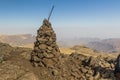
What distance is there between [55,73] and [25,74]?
15.2 ft

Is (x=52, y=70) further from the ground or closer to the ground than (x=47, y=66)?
closer to the ground

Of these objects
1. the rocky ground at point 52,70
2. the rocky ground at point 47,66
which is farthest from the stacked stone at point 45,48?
the rocky ground at point 52,70

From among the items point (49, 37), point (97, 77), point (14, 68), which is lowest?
point (97, 77)

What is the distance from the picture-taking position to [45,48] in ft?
118

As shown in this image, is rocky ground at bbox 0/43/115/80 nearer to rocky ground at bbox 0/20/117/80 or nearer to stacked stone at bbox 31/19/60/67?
rocky ground at bbox 0/20/117/80

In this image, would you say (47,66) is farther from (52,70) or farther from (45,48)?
(45,48)

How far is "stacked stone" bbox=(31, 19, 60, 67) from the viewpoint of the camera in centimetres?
3544

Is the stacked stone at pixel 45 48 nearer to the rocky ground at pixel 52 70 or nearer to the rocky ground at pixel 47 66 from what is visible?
the rocky ground at pixel 47 66

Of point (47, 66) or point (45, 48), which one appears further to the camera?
point (45, 48)

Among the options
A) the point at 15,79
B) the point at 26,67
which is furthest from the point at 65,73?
the point at 15,79

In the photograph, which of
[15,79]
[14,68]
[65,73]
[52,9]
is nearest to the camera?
[15,79]

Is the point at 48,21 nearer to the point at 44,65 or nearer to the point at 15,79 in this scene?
the point at 44,65

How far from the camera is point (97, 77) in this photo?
36.1 meters

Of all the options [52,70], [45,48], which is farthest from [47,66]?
[45,48]
